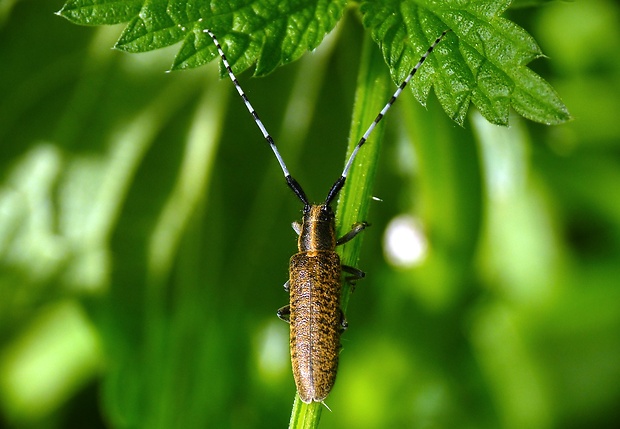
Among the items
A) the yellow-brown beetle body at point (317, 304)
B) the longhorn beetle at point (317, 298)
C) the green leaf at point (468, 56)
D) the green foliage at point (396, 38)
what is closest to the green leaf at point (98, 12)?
the green foliage at point (396, 38)


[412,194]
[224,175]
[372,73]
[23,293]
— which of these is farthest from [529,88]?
[23,293]

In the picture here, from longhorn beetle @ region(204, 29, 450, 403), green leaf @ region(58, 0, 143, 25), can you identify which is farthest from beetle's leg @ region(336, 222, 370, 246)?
green leaf @ region(58, 0, 143, 25)

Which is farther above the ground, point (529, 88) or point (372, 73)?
point (372, 73)

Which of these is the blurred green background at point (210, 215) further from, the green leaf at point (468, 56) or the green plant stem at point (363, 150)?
the green leaf at point (468, 56)

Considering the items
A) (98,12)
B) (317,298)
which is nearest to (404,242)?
(317,298)

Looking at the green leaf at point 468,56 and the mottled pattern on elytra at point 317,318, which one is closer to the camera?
the green leaf at point 468,56

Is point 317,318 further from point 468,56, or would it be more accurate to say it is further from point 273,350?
point 468,56

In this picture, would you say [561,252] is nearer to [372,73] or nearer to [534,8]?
[534,8]

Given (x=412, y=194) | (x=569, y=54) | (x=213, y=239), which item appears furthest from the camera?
(x=569, y=54)

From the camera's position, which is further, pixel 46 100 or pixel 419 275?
pixel 419 275
